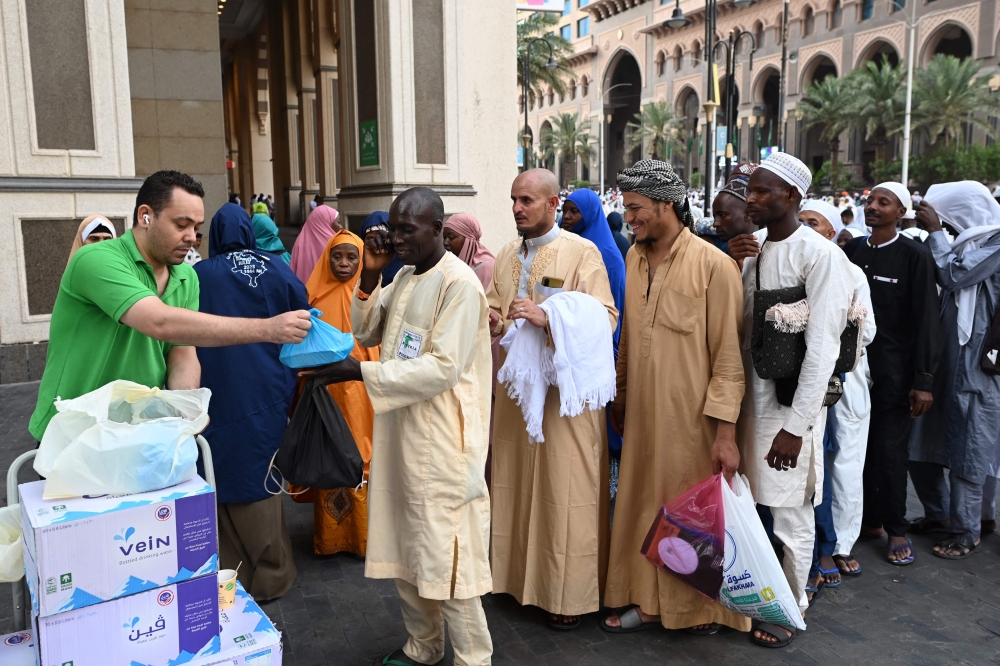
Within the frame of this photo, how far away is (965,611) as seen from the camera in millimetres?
3984

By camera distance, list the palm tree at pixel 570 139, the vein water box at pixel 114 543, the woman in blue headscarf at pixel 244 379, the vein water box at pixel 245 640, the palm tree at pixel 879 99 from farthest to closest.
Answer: the palm tree at pixel 570 139
the palm tree at pixel 879 99
the woman in blue headscarf at pixel 244 379
the vein water box at pixel 245 640
the vein water box at pixel 114 543

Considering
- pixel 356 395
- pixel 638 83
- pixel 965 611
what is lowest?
pixel 965 611

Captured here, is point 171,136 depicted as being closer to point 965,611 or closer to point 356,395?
point 356,395

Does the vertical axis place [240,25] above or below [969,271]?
above

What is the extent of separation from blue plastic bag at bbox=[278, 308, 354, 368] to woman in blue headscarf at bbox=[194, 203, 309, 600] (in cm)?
116

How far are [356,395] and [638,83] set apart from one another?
76963mm

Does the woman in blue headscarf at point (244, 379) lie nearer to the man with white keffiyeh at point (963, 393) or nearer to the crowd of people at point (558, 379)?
the crowd of people at point (558, 379)

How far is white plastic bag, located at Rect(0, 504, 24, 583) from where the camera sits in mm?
2500

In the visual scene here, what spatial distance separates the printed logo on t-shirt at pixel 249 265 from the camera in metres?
3.82

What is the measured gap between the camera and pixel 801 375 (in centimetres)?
343

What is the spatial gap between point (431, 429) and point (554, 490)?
3.11 feet

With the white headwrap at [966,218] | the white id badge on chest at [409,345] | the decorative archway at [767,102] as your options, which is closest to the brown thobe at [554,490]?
the white id badge on chest at [409,345]

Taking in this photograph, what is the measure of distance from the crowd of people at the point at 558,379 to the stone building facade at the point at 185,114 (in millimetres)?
4678

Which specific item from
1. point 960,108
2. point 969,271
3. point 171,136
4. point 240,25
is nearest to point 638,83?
point 960,108
